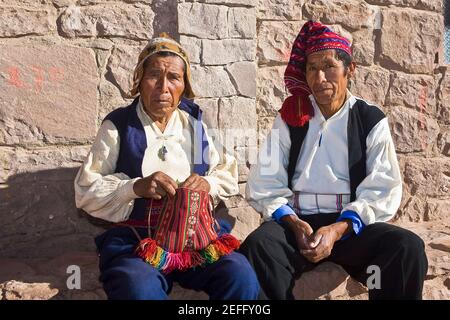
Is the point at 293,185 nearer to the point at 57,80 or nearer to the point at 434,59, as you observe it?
the point at 57,80

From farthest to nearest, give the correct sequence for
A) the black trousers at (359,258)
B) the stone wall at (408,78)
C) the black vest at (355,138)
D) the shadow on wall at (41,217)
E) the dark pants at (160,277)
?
the stone wall at (408,78), the shadow on wall at (41,217), the black vest at (355,138), the black trousers at (359,258), the dark pants at (160,277)

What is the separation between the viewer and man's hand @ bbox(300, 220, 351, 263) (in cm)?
269

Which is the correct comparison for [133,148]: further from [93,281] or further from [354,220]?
[354,220]

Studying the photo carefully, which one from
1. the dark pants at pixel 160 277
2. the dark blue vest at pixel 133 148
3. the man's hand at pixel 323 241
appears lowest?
the dark pants at pixel 160 277

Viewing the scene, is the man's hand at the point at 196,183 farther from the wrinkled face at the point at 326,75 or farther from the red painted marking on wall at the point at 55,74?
the red painted marking on wall at the point at 55,74

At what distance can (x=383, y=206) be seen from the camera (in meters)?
2.83

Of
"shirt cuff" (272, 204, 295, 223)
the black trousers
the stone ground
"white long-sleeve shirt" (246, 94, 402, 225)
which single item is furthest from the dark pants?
"white long-sleeve shirt" (246, 94, 402, 225)

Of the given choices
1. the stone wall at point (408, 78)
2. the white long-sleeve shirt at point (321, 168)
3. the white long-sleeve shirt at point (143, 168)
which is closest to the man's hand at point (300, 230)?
the white long-sleeve shirt at point (321, 168)

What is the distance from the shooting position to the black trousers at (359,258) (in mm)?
2584

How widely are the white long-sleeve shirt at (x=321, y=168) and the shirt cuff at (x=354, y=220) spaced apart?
6cm

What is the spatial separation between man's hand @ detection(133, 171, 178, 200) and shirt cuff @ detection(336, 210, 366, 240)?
84 cm

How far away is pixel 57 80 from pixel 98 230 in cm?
96
